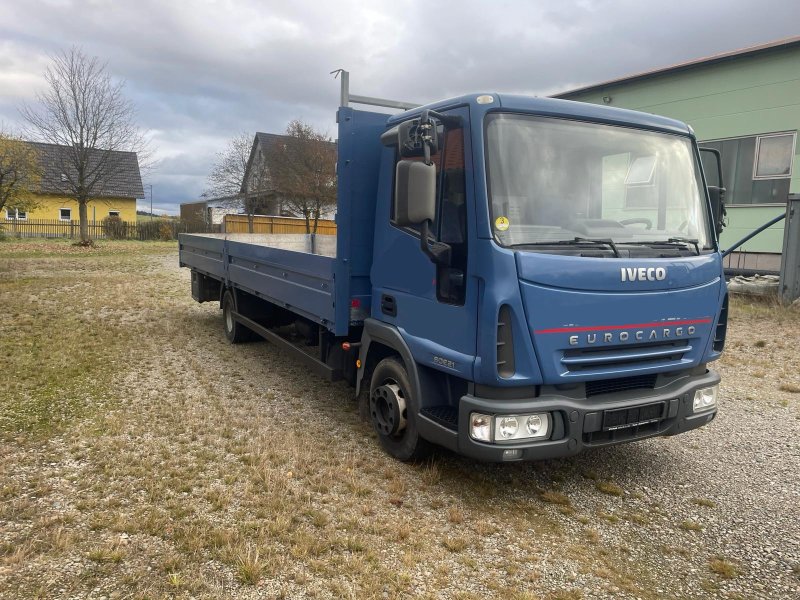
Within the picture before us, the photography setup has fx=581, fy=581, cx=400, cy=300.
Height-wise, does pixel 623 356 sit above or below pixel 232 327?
above

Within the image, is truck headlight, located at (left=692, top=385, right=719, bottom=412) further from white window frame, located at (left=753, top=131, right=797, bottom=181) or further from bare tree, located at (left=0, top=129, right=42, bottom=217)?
bare tree, located at (left=0, top=129, right=42, bottom=217)

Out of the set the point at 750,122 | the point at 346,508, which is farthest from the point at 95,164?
the point at 346,508

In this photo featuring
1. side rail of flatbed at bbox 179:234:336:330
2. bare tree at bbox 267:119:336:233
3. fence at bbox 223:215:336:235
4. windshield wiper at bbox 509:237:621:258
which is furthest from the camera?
bare tree at bbox 267:119:336:233

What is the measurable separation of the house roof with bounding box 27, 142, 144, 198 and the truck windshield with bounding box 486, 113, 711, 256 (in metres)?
27.2

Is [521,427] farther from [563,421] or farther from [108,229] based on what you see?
[108,229]

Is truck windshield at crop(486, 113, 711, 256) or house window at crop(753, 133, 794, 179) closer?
truck windshield at crop(486, 113, 711, 256)

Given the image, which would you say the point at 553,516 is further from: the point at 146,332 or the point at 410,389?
the point at 146,332

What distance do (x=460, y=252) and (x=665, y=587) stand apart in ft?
6.74

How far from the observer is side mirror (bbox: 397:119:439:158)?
3.41 m

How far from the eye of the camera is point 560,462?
4.38 m

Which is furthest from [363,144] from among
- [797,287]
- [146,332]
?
[797,287]

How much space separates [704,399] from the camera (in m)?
3.90

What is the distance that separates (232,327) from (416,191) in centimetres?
525

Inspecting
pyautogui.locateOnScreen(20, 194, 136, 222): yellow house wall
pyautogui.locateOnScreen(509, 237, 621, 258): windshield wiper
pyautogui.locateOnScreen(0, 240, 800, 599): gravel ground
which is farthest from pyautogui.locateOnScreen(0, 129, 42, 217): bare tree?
pyautogui.locateOnScreen(509, 237, 621, 258): windshield wiper
